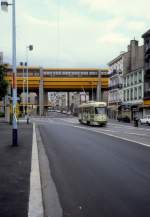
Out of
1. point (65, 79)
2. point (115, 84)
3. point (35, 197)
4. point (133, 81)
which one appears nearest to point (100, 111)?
point (133, 81)

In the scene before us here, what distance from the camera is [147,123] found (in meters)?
61.2

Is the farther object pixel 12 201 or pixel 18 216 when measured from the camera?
pixel 12 201

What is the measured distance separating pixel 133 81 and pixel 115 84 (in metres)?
18.5

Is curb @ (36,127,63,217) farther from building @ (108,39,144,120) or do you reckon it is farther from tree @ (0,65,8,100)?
building @ (108,39,144,120)

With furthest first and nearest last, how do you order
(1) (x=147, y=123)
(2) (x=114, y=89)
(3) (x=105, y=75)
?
(3) (x=105, y=75) < (2) (x=114, y=89) < (1) (x=147, y=123)

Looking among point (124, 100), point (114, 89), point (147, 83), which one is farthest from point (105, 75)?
point (147, 83)

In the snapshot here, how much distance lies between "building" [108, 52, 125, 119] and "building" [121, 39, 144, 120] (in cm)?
295

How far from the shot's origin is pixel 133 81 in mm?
81688

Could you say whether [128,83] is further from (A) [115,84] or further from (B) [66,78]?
(B) [66,78]

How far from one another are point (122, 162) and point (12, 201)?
21.6 ft

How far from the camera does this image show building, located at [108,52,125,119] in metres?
94.2

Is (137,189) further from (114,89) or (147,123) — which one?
(114,89)

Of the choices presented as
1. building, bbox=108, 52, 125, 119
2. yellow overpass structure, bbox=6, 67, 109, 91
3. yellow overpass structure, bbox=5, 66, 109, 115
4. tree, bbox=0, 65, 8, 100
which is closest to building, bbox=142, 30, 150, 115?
building, bbox=108, 52, 125, 119

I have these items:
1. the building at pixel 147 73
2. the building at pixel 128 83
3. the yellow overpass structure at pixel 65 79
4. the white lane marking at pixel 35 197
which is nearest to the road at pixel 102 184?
the white lane marking at pixel 35 197
